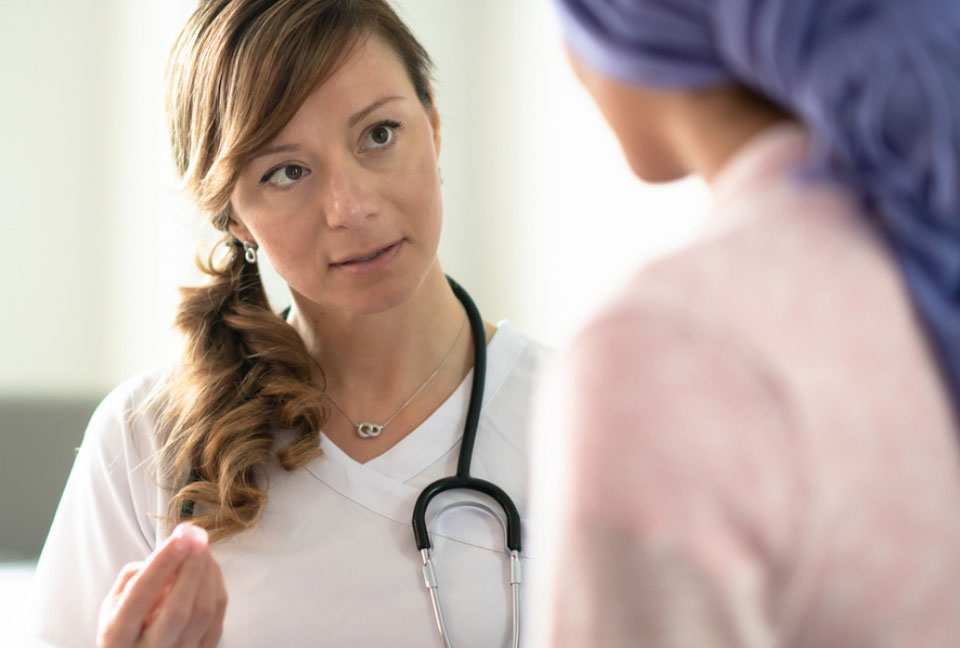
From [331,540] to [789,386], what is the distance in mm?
995

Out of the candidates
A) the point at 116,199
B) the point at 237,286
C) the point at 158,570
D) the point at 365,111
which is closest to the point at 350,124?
the point at 365,111

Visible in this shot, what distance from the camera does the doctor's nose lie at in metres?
1.31

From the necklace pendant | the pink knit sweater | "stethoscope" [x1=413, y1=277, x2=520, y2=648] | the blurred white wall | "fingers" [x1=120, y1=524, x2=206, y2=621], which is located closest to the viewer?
the pink knit sweater

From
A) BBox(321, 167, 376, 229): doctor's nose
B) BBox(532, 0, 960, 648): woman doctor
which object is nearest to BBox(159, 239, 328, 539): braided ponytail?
BBox(321, 167, 376, 229): doctor's nose

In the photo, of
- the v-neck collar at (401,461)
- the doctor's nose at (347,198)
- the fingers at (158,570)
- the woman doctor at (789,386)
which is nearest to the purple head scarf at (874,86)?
the woman doctor at (789,386)

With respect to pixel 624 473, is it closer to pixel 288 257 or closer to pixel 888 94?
pixel 888 94

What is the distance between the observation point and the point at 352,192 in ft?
4.32

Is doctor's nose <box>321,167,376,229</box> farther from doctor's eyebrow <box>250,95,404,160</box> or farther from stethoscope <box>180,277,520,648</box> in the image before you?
stethoscope <box>180,277,520,648</box>

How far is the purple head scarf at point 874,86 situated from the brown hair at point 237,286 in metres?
0.88

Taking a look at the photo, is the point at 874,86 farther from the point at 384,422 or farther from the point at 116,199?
the point at 116,199

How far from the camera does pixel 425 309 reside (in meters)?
1.52

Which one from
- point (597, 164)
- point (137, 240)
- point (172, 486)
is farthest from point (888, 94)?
point (137, 240)

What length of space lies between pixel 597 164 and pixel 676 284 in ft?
6.85

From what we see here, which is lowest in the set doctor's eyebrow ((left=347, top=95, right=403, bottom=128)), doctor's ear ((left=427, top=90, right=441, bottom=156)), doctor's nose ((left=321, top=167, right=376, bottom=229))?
doctor's nose ((left=321, top=167, right=376, bottom=229))
